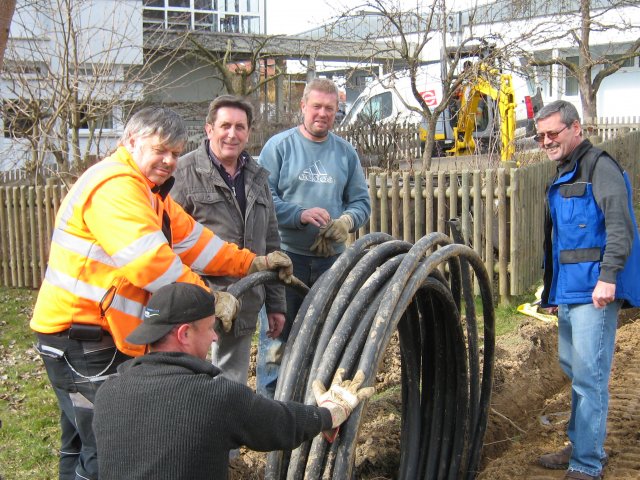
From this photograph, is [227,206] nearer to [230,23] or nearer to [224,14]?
[224,14]

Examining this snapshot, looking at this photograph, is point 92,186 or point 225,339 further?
point 225,339

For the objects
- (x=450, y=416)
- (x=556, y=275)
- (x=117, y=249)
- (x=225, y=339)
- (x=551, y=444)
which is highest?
(x=117, y=249)

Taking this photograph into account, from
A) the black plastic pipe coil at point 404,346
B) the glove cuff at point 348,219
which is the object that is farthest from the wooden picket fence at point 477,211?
the black plastic pipe coil at point 404,346

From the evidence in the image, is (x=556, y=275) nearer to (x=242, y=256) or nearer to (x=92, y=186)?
(x=242, y=256)

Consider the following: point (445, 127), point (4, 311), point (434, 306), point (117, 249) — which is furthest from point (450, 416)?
point (445, 127)

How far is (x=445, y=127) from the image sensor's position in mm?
19375

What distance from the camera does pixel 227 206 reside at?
158 inches

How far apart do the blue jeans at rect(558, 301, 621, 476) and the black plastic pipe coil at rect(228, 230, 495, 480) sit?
0.50m

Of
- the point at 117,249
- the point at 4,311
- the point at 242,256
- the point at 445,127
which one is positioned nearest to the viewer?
the point at 117,249

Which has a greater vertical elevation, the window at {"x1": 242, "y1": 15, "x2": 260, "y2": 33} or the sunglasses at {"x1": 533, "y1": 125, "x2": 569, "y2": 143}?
the window at {"x1": 242, "y1": 15, "x2": 260, "y2": 33}

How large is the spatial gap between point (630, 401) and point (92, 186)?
423 cm

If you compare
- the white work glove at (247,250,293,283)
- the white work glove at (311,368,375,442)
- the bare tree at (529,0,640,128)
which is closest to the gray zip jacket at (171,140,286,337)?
the white work glove at (247,250,293,283)

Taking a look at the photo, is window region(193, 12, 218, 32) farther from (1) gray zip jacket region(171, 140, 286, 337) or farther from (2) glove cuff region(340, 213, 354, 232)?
(1) gray zip jacket region(171, 140, 286, 337)

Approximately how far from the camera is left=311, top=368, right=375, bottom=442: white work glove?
263cm
